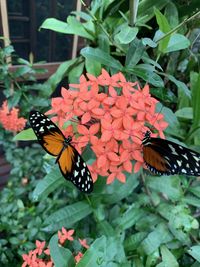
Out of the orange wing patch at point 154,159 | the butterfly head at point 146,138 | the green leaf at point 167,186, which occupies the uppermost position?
the butterfly head at point 146,138

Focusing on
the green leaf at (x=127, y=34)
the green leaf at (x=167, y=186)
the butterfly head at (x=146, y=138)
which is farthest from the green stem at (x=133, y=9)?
the green leaf at (x=167, y=186)

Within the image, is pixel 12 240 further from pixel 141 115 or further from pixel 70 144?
pixel 141 115

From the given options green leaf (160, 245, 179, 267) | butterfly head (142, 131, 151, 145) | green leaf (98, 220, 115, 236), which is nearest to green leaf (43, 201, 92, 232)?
green leaf (98, 220, 115, 236)

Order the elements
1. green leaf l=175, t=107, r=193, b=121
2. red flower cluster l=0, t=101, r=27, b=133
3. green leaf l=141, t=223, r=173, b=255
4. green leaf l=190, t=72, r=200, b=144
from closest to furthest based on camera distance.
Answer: green leaf l=141, t=223, r=173, b=255 → green leaf l=190, t=72, r=200, b=144 → green leaf l=175, t=107, r=193, b=121 → red flower cluster l=0, t=101, r=27, b=133

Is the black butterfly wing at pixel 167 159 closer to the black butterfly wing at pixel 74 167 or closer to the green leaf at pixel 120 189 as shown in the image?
the black butterfly wing at pixel 74 167

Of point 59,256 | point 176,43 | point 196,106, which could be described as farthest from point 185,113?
point 59,256

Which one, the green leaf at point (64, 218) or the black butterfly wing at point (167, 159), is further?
the green leaf at point (64, 218)

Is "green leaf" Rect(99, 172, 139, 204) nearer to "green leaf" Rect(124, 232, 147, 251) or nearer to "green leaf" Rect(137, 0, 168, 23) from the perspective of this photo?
"green leaf" Rect(124, 232, 147, 251)

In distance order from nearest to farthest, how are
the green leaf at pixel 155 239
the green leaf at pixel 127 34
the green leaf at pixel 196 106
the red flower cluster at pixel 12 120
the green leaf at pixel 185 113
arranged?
the green leaf at pixel 127 34
the green leaf at pixel 155 239
the green leaf at pixel 196 106
the green leaf at pixel 185 113
the red flower cluster at pixel 12 120
